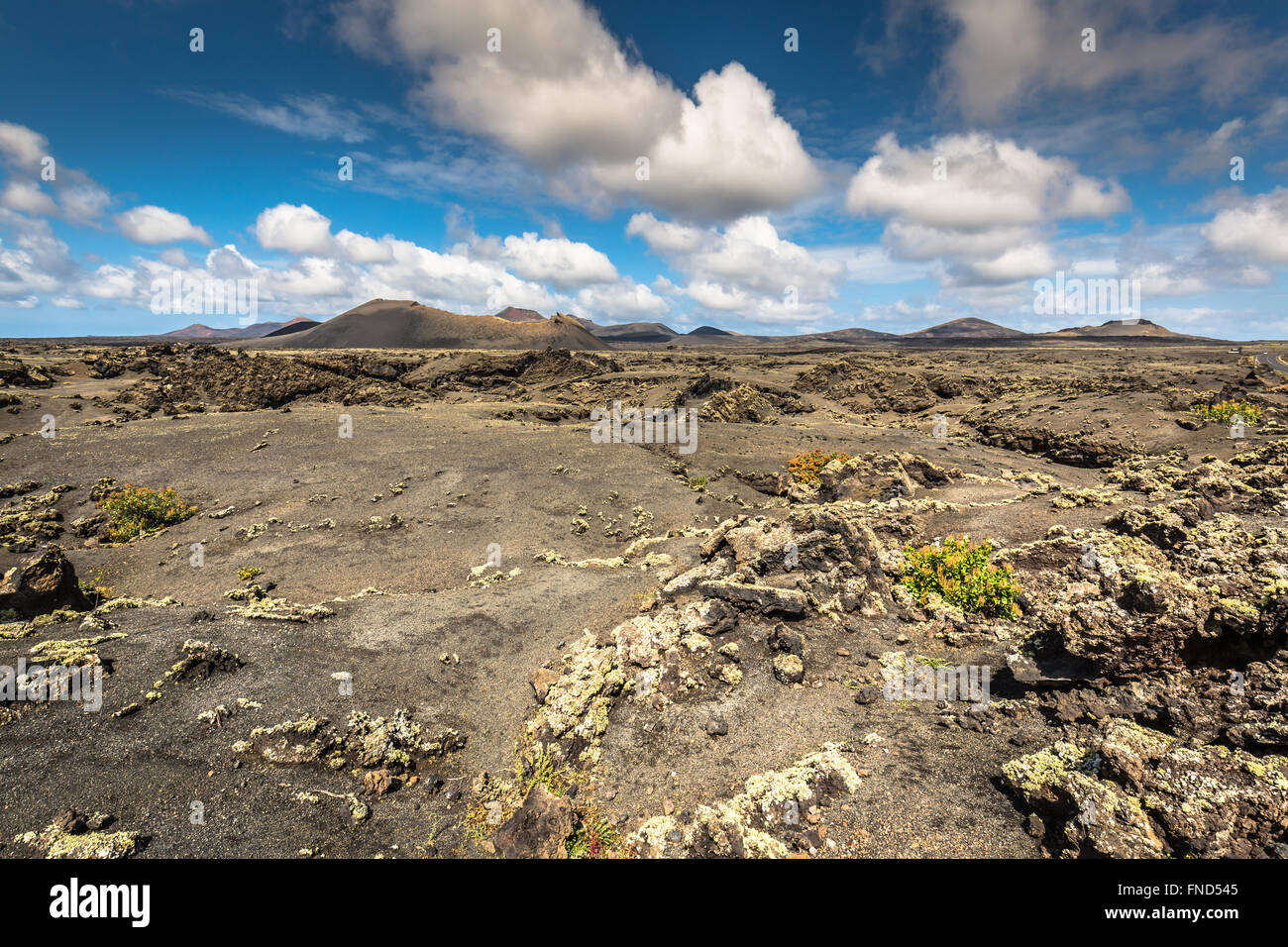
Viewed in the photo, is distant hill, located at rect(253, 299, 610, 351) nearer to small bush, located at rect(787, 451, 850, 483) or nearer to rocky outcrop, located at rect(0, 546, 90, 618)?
small bush, located at rect(787, 451, 850, 483)

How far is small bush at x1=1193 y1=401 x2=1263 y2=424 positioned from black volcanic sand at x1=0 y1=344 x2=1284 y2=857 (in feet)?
2.40

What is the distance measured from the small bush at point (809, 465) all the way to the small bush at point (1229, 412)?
52.2 feet

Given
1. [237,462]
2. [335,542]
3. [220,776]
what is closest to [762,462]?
[335,542]

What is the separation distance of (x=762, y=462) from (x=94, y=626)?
20.9 m

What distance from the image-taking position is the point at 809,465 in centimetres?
2105

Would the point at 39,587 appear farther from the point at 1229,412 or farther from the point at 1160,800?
the point at 1229,412

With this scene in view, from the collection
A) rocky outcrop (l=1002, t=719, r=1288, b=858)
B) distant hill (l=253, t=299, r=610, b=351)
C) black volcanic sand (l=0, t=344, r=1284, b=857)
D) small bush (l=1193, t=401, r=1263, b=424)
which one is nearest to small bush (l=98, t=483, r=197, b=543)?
black volcanic sand (l=0, t=344, r=1284, b=857)

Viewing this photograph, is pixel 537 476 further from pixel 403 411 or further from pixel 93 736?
pixel 403 411

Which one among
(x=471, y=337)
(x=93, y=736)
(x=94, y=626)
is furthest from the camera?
(x=471, y=337)

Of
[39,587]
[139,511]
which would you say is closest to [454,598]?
[39,587]

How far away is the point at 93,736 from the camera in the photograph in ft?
19.4

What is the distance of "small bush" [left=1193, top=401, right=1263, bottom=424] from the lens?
2093 centimetres

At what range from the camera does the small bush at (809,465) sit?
1997cm

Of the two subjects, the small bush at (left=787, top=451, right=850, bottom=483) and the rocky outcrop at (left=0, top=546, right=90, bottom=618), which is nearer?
the rocky outcrop at (left=0, top=546, right=90, bottom=618)
